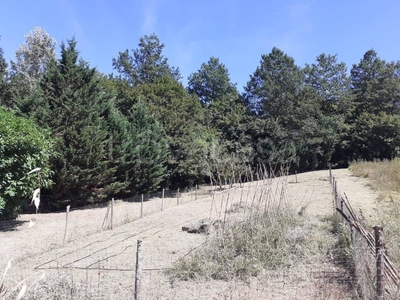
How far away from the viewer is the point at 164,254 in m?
7.67

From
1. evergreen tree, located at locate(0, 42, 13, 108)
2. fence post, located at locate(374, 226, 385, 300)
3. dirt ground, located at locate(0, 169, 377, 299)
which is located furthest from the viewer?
evergreen tree, located at locate(0, 42, 13, 108)

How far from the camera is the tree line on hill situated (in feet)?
55.4

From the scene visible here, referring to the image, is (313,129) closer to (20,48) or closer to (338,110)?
(338,110)

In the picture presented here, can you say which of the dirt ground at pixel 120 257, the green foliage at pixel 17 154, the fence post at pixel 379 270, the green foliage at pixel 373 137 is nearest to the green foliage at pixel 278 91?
the green foliage at pixel 373 137

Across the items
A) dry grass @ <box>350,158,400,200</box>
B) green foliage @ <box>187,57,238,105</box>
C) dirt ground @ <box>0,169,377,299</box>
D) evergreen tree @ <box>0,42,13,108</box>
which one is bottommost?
dirt ground @ <box>0,169,377,299</box>

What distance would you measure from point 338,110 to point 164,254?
40733mm

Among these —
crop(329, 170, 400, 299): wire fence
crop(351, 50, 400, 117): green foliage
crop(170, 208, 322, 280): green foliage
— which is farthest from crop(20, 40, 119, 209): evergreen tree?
crop(351, 50, 400, 117): green foliage

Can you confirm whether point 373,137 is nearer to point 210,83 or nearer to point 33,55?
point 210,83

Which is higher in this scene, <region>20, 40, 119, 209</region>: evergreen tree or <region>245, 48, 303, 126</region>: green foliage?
<region>245, 48, 303, 126</region>: green foliage

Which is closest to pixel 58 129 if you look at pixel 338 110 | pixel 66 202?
pixel 66 202

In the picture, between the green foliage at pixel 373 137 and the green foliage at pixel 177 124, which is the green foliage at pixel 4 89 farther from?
the green foliage at pixel 373 137

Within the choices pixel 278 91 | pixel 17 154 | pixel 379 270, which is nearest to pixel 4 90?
pixel 17 154

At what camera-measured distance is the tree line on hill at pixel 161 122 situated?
16891 millimetres

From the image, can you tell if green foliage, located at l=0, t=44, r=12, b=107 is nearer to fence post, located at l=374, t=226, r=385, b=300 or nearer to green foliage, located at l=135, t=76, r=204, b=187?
green foliage, located at l=135, t=76, r=204, b=187
